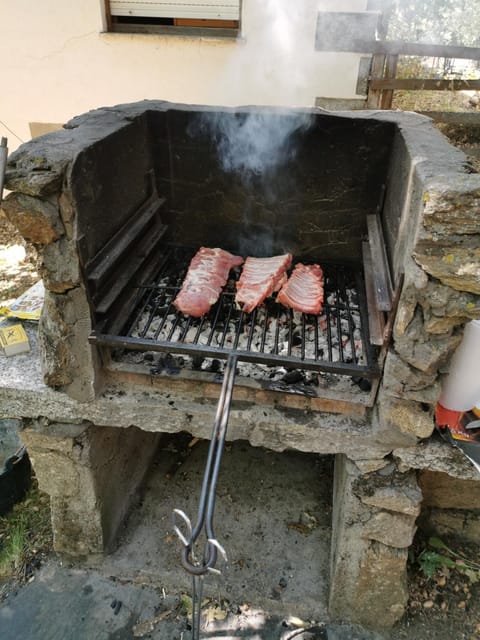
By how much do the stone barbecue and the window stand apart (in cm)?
285

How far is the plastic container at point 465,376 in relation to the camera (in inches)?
92.0

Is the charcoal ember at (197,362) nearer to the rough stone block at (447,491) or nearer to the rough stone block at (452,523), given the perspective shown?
the rough stone block at (447,491)

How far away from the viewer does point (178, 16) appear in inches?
234

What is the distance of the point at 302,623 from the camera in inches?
122

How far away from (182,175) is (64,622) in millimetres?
3021

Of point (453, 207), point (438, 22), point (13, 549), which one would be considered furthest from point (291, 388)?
point (438, 22)

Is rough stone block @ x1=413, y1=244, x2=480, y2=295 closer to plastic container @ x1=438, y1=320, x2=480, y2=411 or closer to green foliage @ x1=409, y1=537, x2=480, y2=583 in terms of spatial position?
plastic container @ x1=438, y1=320, x2=480, y2=411

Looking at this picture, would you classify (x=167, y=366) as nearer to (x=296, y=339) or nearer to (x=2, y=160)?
(x=296, y=339)

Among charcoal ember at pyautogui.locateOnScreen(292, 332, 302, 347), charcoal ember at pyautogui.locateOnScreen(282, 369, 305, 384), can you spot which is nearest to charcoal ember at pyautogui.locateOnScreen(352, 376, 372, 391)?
charcoal ember at pyautogui.locateOnScreen(282, 369, 305, 384)

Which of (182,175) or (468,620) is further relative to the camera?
(182,175)

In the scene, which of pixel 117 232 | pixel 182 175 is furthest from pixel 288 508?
pixel 182 175

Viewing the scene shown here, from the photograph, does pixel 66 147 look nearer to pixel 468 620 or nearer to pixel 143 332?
pixel 143 332

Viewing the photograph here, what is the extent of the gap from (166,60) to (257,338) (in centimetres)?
450

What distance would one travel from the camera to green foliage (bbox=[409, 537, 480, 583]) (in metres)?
3.30
